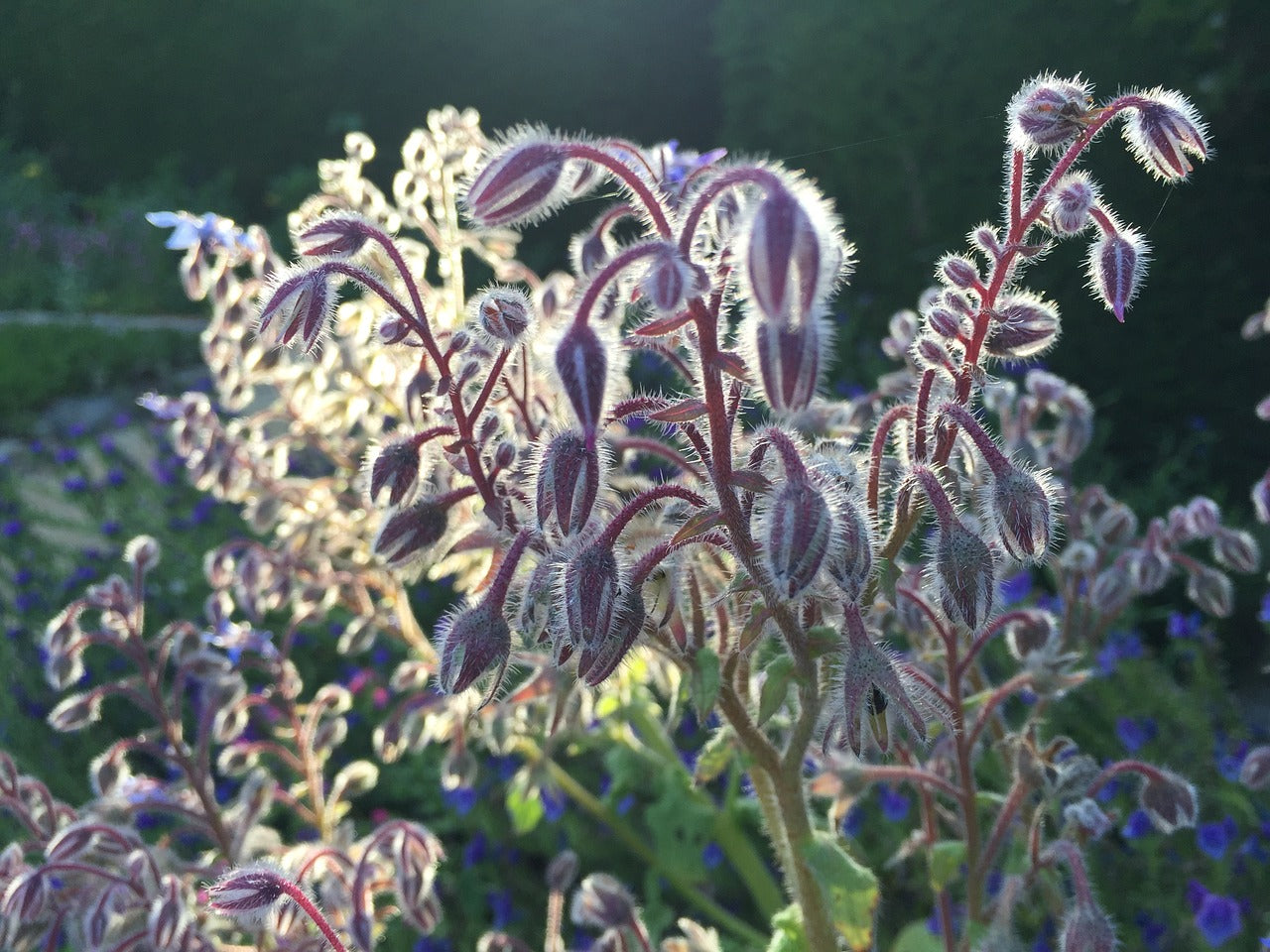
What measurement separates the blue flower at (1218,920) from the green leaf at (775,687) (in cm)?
121

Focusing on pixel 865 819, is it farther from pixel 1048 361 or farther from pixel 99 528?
pixel 99 528

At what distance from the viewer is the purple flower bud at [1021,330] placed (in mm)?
1120

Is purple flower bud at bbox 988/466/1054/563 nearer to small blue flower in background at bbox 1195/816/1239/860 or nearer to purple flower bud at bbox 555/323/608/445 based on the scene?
purple flower bud at bbox 555/323/608/445

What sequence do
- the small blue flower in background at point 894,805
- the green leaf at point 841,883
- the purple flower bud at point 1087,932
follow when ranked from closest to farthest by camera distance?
the green leaf at point 841,883
the purple flower bud at point 1087,932
the small blue flower in background at point 894,805

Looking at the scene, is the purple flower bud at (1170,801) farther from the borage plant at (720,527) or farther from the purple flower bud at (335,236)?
the purple flower bud at (335,236)

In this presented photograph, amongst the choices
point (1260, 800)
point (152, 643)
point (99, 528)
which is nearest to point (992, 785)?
point (1260, 800)

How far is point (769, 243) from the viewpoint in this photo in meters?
0.82

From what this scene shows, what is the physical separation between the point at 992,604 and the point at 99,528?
150 inches

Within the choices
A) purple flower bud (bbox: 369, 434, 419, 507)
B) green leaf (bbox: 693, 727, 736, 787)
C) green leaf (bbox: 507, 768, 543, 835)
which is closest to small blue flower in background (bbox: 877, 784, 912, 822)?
green leaf (bbox: 507, 768, 543, 835)

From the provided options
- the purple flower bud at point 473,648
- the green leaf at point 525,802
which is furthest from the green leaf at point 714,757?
the green leaf at point 525,802

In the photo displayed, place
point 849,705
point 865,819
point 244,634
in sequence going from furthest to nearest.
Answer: point 865,819 → point 244,634 → point 849,705

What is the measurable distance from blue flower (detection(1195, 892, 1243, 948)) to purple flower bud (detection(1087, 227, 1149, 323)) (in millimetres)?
1224

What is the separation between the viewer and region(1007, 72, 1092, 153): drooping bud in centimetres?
105

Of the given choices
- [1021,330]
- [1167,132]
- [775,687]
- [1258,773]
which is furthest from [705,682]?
[1258,773]
